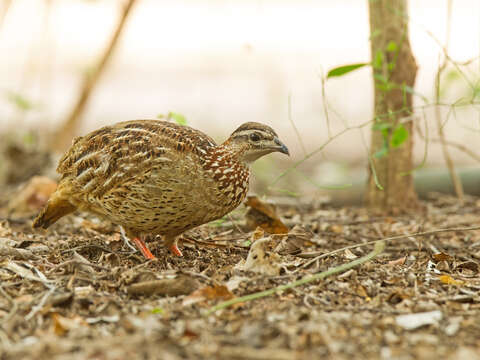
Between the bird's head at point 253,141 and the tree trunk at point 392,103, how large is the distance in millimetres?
1571

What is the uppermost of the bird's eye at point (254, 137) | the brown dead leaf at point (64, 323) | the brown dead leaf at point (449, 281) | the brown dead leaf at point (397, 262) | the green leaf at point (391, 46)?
the green leaf at point (391, 46)

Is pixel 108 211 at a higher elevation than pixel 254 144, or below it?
below

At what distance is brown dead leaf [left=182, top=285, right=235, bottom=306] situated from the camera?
3469mm

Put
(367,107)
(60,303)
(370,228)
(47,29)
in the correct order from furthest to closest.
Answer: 1. (367,107)
2. (47,29)
3. (370,228)
4. (60,303)

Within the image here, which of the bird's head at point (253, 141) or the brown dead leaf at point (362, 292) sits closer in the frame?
the brown dead leaf at point (362, 292)

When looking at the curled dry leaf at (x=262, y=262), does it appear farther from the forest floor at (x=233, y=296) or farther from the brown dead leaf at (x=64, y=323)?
the brown dead leaf at (x=64, y=323)

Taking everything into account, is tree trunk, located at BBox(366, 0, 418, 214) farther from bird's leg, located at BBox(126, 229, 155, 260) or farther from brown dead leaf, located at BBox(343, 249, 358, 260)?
bird's leg, located at BBox(126, 229, 155, 260)

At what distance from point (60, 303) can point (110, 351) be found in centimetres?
80

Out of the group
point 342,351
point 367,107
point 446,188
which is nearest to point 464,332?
point 342,351

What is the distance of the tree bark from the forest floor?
3517 mm

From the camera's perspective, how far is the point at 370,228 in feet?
19.4

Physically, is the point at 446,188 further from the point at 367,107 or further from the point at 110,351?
the point at 110,351

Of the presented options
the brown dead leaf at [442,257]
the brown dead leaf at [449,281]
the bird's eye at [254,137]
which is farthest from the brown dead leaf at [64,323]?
the brown dead leaf at [442,257]

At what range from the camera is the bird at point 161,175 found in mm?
4379
